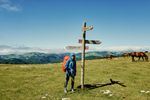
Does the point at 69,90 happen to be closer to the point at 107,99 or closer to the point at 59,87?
the point at 59,87

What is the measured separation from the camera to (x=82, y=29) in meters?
23.1

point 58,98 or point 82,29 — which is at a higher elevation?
point 82,29

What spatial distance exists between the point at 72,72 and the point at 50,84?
535 centimetres

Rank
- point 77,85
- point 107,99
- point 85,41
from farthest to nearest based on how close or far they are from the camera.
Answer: point 77,85, point 85,41, point 107,99

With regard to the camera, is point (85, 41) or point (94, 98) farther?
point (85, 41)

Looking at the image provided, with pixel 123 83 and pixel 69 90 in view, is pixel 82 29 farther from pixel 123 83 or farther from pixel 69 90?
pixel 123 83

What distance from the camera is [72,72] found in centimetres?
2217

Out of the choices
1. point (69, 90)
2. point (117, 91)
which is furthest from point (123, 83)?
point (69, 90)

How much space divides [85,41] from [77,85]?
4.85 m

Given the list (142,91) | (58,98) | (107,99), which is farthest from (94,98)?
(142,91)

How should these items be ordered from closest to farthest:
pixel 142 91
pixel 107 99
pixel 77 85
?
pixel 107 99, pixel 142 91, pixel 77 85

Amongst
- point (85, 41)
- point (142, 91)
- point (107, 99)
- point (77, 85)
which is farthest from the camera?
point (77, 85)

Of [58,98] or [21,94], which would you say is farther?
[21,94]

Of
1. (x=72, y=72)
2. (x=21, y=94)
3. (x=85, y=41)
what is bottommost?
(x=21, y=94)
